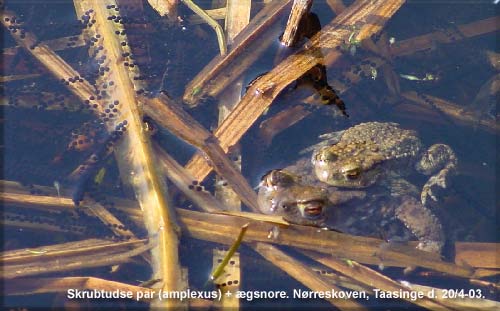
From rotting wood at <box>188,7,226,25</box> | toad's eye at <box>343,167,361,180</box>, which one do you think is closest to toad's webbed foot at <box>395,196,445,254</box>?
Answer: toad's eye at <box>343,167,361,180</box>

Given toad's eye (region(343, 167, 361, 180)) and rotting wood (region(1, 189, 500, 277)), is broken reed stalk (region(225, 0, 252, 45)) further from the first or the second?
rotting wood (region(1, 189, 500, 277))

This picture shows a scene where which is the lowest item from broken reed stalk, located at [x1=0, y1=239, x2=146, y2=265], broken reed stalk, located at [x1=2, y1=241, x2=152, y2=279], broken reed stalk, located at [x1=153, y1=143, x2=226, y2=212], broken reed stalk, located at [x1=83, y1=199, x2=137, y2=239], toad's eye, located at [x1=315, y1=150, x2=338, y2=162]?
broken reed stalk, located at [x1=2, y1=241, x2=152, y2=279]

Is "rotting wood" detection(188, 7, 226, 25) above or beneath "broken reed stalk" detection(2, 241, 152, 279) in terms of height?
Answer: above

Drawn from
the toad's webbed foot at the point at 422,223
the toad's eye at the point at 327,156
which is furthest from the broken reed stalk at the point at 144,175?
the toad's webbed foot at the point at 422,223

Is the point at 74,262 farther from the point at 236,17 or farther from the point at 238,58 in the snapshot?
the point at 236,17

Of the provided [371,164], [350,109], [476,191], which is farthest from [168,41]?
[476,191]

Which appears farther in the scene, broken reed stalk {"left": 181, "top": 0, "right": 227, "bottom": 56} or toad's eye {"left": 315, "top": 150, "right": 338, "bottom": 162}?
broken reed stalk {"left": 181, "top": 0, "right": 227, "bottom": 56}

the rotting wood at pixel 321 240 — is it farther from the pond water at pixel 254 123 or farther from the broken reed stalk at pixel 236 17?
the broken reed stalk at pixel 236 17
